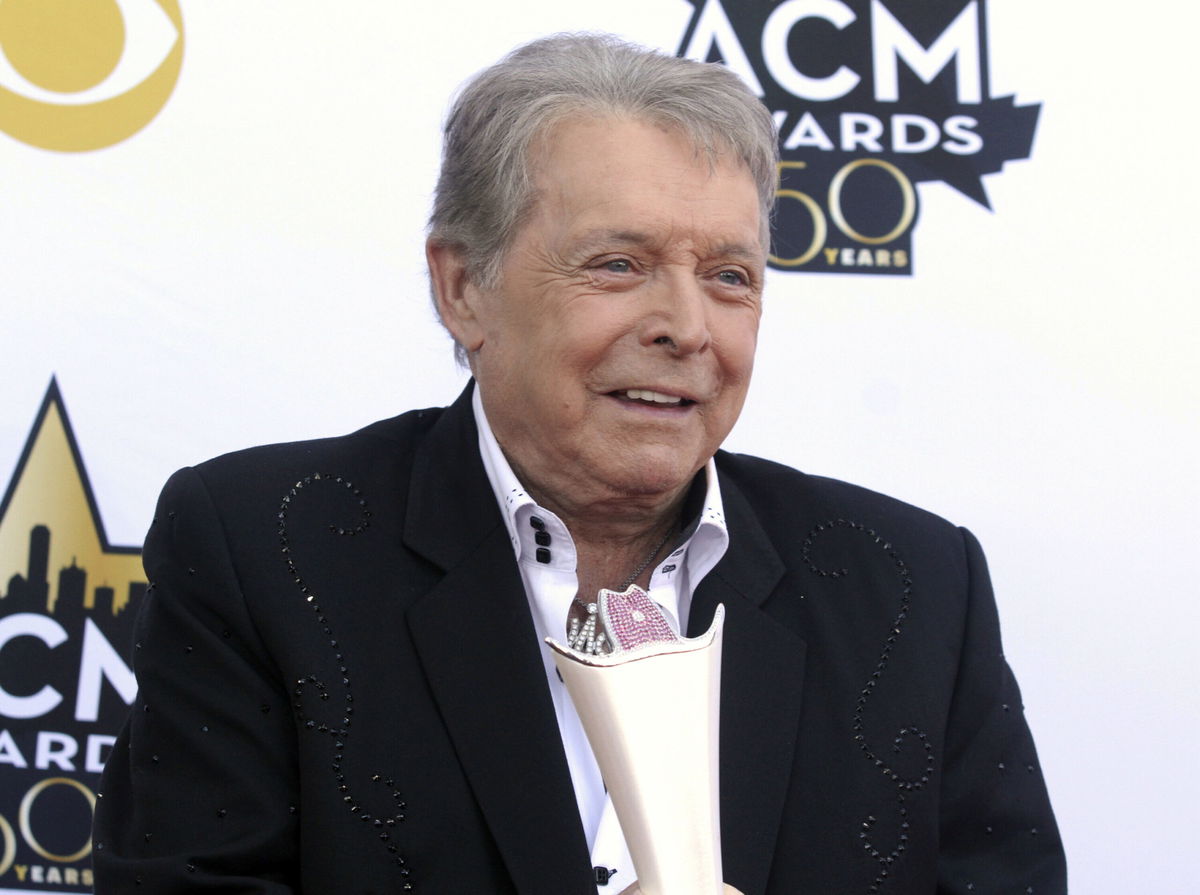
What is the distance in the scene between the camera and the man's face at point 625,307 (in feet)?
4.99

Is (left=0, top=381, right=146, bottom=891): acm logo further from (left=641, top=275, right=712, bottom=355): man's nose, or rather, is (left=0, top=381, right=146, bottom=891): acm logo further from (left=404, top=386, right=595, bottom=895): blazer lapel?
(left=641, top=275, right=712, bottom=355): man's nose

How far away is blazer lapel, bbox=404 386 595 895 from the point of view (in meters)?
1.41

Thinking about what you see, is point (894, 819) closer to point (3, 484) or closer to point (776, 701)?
point (776, 701)

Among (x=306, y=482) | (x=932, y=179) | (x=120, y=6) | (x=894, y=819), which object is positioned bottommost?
(x=894, y=819)

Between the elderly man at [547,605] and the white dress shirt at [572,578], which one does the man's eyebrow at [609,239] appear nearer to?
the elderly man at [547,605]

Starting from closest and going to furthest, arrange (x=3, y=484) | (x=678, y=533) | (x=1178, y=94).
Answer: (x=678, y=533) < (x=3, y=484) < (x=1178, y=94)

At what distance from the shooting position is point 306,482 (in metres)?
1.62

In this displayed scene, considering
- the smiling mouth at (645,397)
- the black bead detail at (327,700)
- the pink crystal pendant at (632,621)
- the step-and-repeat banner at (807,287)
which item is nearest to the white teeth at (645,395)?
the smiling mouth at (645,397)

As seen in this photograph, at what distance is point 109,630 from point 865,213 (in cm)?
140

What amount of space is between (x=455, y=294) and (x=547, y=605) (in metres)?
0.41

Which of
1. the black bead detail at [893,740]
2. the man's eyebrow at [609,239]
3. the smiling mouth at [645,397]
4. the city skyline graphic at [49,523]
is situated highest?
the man's eyebrow at [609,239]

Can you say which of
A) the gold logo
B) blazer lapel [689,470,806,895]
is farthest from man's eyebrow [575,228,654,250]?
the gold logo

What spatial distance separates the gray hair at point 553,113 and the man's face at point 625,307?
2cm

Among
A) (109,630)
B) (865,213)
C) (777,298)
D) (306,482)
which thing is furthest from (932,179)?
(109,630)
